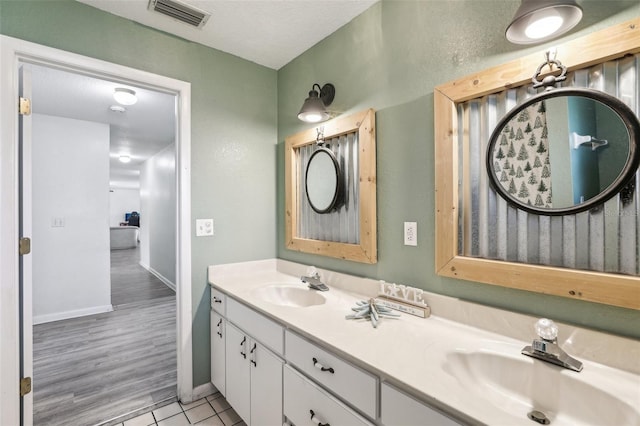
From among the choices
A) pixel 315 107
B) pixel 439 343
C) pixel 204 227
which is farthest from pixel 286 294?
pixel 315 107

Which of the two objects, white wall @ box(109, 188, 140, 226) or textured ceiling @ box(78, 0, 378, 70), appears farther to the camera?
white wall @ box(109, 188, 140, 226)

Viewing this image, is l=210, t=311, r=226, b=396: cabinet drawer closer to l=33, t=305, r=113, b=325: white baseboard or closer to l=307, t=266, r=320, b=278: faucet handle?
l=307, t=266, r=320, b=278: faucet handle

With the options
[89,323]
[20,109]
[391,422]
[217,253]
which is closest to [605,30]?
[391,422]

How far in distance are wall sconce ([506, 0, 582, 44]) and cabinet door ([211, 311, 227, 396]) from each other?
210 centimetres

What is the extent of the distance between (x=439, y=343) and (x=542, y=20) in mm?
1195

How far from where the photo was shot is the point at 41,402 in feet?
6.73

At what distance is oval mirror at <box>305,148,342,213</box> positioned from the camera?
75.3 inches

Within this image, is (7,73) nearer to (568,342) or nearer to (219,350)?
(219,350)

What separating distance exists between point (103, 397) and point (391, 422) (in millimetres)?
2263

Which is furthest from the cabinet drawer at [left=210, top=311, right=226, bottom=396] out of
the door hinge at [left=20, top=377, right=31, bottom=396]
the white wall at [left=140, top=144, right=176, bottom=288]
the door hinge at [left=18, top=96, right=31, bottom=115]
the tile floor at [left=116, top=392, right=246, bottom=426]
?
the white wall at [left=140, top=144, right=176, bottom=288]

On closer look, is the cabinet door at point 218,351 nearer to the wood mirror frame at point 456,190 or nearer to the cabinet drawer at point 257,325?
the cabinet drawer at point 257,325

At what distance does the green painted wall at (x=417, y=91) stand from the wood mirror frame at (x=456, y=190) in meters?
0.05

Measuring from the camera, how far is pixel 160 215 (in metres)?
5.63

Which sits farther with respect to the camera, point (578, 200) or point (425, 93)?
point (425, 93)
